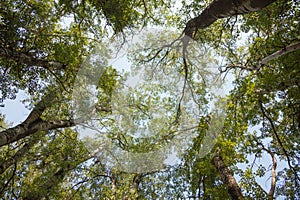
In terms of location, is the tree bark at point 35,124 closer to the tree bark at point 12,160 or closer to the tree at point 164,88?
the tree at point 164,88

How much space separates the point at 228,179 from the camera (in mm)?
4879

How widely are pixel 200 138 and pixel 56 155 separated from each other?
4.04 metres

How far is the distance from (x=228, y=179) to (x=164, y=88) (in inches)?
96.7

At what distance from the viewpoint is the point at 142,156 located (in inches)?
171

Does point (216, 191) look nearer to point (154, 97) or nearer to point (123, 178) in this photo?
point (154, 97)

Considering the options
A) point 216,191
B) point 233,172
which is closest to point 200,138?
point 216,191

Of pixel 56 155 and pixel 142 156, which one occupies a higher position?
pixel 56 155

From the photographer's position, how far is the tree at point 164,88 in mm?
3754

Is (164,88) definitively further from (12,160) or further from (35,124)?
(12,160)

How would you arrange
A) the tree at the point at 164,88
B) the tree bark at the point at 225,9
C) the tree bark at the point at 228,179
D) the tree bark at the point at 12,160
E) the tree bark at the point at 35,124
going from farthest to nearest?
the tree bark at the point at 12,160 < the tree bark at the point at 35,124 < the tree bark at the point at 228,179 < the tree at the point at 164,88 < the tree bark at the point at 225,9

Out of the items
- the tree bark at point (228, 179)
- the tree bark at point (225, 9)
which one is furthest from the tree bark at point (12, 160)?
the tree bark at point (225, 9)

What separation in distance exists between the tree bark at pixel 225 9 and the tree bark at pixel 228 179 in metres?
2.56

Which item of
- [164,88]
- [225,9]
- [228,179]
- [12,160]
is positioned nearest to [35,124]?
[12,160]

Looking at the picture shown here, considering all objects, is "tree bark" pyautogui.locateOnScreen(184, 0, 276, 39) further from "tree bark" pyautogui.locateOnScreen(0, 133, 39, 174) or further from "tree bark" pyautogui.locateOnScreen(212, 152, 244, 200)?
"tree bark" pyautogui.locateOnScreen(0, 133, 39, 174)
